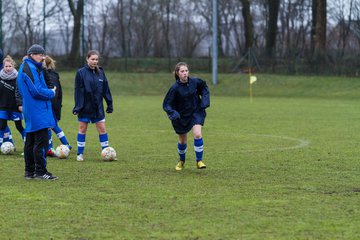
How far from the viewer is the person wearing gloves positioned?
10.1 metres

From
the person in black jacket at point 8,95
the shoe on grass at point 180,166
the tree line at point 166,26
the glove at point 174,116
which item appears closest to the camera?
the glove at point 174,116

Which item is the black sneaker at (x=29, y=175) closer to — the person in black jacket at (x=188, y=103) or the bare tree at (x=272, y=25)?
the person in black jacket at (x=188, y=103)

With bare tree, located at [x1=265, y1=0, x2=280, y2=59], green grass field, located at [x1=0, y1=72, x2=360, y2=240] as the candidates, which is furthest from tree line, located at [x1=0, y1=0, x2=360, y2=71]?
green grass field, located at [x1=0, y1=72, x2=360, y2=240]

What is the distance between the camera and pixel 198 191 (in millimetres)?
9156

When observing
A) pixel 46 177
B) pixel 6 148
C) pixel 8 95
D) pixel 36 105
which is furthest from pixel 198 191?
pixel 8 95

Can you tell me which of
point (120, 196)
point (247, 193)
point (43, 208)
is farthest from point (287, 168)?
point (43, 208)

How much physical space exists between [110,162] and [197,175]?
7.47ft

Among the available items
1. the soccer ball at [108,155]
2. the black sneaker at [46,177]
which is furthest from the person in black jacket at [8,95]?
the black sneaker at [46,177]

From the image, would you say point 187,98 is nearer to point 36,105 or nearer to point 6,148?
point 36,105

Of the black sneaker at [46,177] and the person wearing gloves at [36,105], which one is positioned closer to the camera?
the person wearing gloves at [36,105]

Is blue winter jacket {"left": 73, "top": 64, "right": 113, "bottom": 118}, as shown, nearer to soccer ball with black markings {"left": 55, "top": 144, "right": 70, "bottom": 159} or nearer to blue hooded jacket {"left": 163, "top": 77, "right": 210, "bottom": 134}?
soccer ball with black markings {"left": 55, "top": 144, "right": 70, "bottom": 159}

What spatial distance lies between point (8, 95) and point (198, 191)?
605cm

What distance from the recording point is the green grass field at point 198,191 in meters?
6.96

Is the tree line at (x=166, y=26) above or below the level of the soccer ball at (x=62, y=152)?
above
